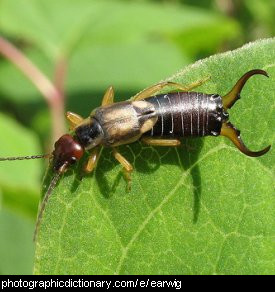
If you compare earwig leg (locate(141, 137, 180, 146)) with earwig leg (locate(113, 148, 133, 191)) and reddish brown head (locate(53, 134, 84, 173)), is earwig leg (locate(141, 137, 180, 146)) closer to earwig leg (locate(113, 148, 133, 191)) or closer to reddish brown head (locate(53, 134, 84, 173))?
earwig leg (locate(113, 148, 133, 191))

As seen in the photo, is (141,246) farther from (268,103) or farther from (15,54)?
(15,54)

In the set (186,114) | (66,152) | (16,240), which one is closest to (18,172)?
(16,240)

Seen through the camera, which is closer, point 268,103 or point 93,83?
point 268,103

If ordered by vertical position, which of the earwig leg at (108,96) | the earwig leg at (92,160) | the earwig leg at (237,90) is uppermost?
the earwig leg at (237,90)

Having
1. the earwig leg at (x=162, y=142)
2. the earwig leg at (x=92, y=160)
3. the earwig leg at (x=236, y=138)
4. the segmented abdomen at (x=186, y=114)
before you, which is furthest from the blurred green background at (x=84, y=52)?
the earwig leg at (x=236, y=138)

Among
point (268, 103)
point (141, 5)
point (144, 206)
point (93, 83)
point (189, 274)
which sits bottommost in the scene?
point (93, 83)

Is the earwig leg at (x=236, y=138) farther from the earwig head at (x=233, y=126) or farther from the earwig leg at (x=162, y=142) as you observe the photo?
the earwig leg at (x=162, y=142)

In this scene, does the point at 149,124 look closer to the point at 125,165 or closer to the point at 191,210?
the point at 125,165

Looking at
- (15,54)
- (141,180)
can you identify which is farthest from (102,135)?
(15,54)
